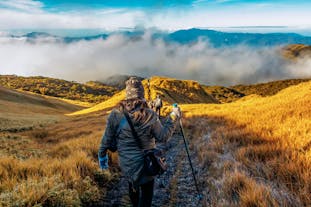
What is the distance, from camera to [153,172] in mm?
3795

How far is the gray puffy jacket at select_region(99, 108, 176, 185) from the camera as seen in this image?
375 cm

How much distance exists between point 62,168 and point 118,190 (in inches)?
59.5

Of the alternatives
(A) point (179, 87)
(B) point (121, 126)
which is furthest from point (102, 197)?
(A) point (179, 87)

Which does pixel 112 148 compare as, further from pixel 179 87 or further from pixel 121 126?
pixel 179 87

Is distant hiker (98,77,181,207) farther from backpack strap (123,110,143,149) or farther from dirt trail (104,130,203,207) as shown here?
dirt trail (104,130,203,207)

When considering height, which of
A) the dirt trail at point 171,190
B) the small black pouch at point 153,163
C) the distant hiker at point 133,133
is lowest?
the dirt trail at point 171,190

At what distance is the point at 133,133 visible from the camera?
3.74m

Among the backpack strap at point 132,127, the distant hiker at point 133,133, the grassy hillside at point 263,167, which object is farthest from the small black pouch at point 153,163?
the grassy hillside at point 263,167

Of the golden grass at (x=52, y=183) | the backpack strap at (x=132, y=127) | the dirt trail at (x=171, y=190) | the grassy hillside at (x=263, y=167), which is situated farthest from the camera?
the dirt trail at (x=171, y=190)

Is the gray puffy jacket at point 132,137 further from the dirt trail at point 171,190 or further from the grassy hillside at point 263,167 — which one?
the dirt trail at point 171,190

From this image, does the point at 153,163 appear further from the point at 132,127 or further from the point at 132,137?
the point at 132,127

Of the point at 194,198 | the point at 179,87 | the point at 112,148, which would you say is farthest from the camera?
the point at 179,87

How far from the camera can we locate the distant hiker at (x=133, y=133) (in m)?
3.74

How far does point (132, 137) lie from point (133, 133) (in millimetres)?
100
